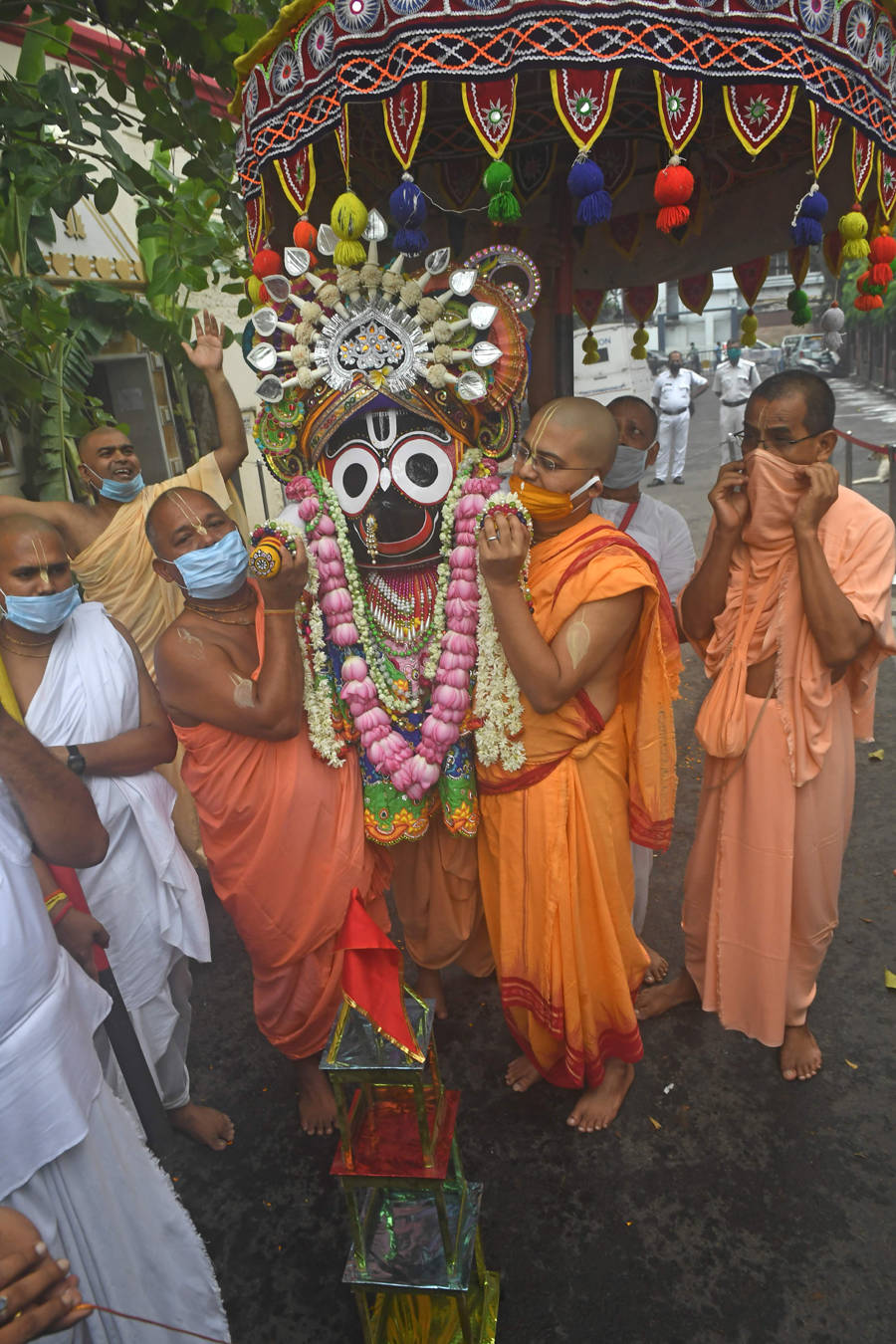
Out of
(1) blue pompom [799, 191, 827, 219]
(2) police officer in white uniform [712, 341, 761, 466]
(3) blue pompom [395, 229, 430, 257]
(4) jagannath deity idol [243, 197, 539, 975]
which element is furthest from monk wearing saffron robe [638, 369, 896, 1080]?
(2) police officer in white uniform [712, 341, 761, 466]

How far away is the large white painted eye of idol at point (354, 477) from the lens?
236 cm

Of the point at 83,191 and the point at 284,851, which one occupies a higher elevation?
the point at 83,191

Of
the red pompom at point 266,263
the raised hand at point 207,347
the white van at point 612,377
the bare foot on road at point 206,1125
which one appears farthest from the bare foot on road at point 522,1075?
the white van at point 612,377

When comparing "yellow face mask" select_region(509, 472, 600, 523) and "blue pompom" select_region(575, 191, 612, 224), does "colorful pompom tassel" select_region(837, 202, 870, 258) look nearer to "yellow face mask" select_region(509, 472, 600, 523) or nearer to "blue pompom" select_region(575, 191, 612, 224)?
"blue pompom" select_region(575, 191, 612, 224)

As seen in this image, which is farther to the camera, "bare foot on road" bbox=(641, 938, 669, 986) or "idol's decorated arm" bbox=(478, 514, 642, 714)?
"bare foot on road" bbox=(641, 938, 669, 986)

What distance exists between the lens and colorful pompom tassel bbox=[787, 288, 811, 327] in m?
3.26

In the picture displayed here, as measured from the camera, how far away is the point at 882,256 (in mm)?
2273

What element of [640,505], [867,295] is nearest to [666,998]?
[640,505]

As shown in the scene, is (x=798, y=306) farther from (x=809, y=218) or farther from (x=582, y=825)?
(x=582, y=825)

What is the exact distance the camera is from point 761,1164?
2.52m

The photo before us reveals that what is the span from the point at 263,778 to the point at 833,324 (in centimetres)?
264

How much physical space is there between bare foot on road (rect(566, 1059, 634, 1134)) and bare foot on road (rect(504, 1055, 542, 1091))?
19 centimetres

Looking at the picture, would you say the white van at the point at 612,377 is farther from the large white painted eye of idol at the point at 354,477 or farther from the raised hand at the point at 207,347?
the large white painted eye of idol at the point at 354,477

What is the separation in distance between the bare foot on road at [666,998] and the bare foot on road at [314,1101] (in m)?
1.18
